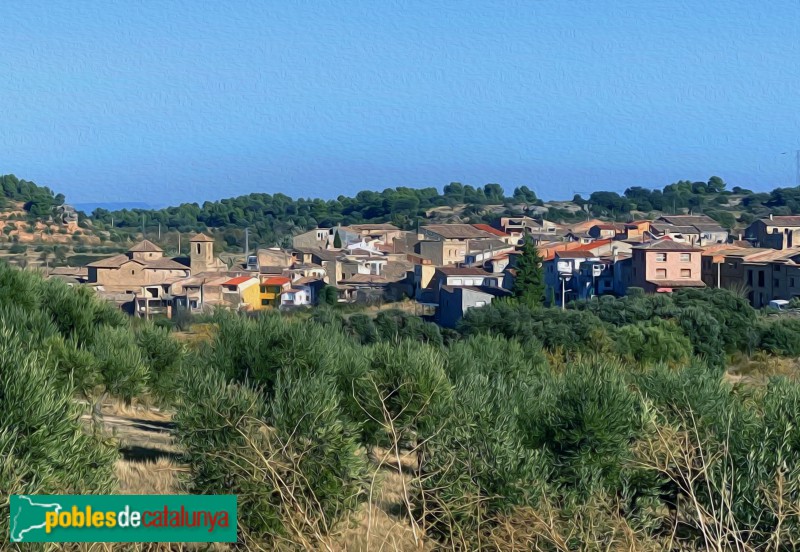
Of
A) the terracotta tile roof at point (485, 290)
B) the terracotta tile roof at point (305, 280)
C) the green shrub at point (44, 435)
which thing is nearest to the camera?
the green shrub at point (44, 435)

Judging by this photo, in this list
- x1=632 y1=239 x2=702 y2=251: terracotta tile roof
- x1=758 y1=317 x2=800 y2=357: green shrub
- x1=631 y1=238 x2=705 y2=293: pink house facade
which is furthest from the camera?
x1=632 y1=239 x2=702 y2=251: terracotta tile roof

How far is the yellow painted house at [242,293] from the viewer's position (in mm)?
46812

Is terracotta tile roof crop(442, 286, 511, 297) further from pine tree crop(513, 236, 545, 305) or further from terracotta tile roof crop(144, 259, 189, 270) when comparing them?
terracotta tile roof crop(144, 259, 189, 270)

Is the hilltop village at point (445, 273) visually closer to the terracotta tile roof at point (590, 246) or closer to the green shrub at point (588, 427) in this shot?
the terracotta tile roof at point (590, 246)

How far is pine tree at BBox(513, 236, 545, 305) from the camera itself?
42781mm

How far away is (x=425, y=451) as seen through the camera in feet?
30.9

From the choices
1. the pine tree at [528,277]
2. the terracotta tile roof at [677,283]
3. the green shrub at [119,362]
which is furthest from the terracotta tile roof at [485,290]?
the green shrub at [119,362]

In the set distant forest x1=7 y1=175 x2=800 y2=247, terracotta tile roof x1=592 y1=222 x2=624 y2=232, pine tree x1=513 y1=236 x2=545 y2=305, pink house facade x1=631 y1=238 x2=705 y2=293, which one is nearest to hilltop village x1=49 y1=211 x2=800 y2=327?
pink house facade x1=631 y1=238 x2=705 y2=293

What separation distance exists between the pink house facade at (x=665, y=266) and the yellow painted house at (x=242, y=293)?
16611 mm

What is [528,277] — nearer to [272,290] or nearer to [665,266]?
[665,266]

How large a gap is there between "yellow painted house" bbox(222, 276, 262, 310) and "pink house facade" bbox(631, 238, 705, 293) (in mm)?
16611

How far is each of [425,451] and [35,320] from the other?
24.5 feet

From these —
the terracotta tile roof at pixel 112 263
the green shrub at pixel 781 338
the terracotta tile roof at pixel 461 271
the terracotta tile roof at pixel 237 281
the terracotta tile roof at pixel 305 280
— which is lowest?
the green shrub at pixel 781 338

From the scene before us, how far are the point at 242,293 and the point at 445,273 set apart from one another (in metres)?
9.07
